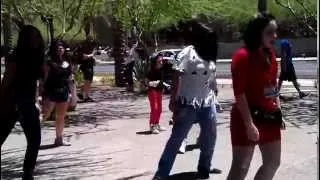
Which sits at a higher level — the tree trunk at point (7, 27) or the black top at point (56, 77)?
the tree trunk at point (7, 27)

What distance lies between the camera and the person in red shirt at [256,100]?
17.2ft

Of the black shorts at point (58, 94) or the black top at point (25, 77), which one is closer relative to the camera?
the black top at point (25, 77)

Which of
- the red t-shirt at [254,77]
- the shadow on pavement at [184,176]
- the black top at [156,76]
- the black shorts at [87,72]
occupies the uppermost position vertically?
the red t-shirt at [254,77]

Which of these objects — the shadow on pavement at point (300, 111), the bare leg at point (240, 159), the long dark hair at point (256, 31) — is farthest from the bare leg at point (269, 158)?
the shadow on pavement at point (300, 111)

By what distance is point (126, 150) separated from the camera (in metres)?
9.55

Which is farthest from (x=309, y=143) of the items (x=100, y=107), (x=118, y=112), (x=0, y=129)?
(x=100, y=107)

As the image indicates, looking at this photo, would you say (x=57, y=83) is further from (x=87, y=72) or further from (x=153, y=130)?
(x=87, y=72)

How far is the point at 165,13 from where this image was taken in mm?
18328

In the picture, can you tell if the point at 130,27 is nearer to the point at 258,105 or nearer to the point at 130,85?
the point at 130,85

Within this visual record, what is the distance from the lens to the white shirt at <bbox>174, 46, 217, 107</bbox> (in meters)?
6.93

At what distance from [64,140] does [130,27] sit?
33.4 feet

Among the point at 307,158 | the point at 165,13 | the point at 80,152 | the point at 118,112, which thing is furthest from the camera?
the point at 165,13

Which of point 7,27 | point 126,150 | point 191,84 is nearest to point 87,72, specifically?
point 7,27

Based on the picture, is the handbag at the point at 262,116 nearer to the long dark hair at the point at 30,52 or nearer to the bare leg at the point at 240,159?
the bare leg at the point at 240,159
